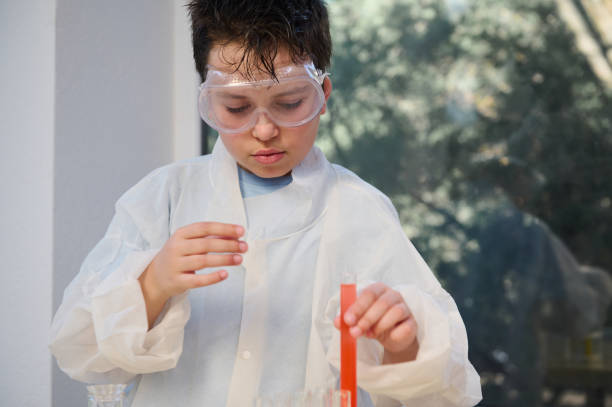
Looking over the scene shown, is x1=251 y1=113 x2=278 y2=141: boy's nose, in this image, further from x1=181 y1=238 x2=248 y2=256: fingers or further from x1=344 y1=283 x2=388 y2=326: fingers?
x1=344 y1=283 x2=388 y2=326: fingers

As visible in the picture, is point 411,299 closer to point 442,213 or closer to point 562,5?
point 442,213

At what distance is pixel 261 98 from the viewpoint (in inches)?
48.3

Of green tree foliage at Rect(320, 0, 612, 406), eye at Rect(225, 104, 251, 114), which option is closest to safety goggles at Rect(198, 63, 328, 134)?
eye at Rect(225, 104, 251, 114)

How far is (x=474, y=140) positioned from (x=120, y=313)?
1560 millimetres

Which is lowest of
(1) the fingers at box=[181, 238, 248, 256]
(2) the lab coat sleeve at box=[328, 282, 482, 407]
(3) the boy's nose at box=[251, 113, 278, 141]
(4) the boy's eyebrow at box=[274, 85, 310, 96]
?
(2) the lab coat sleeve at box=[328, 282, 482, 407]

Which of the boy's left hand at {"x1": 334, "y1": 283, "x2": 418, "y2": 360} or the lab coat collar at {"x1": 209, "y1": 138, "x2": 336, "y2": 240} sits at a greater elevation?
the lab coat collar at {"x1": 209, "y1": 138, "x2": 336, "y2": 240}

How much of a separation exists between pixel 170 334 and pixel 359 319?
0.41 meters

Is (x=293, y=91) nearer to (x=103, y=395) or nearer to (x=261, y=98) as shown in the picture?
(x=261, y=98)

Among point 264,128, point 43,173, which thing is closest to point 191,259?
point 264,128

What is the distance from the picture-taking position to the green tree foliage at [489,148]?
221cm

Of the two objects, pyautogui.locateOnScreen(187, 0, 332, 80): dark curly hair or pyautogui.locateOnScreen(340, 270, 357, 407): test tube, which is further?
pyautogui.locateOnScreen(187, 0, 332, 80): dark curly hair

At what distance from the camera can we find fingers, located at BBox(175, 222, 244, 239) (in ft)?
3.41

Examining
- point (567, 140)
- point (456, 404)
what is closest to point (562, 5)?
point (567, 140)

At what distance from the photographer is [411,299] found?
104 cm
